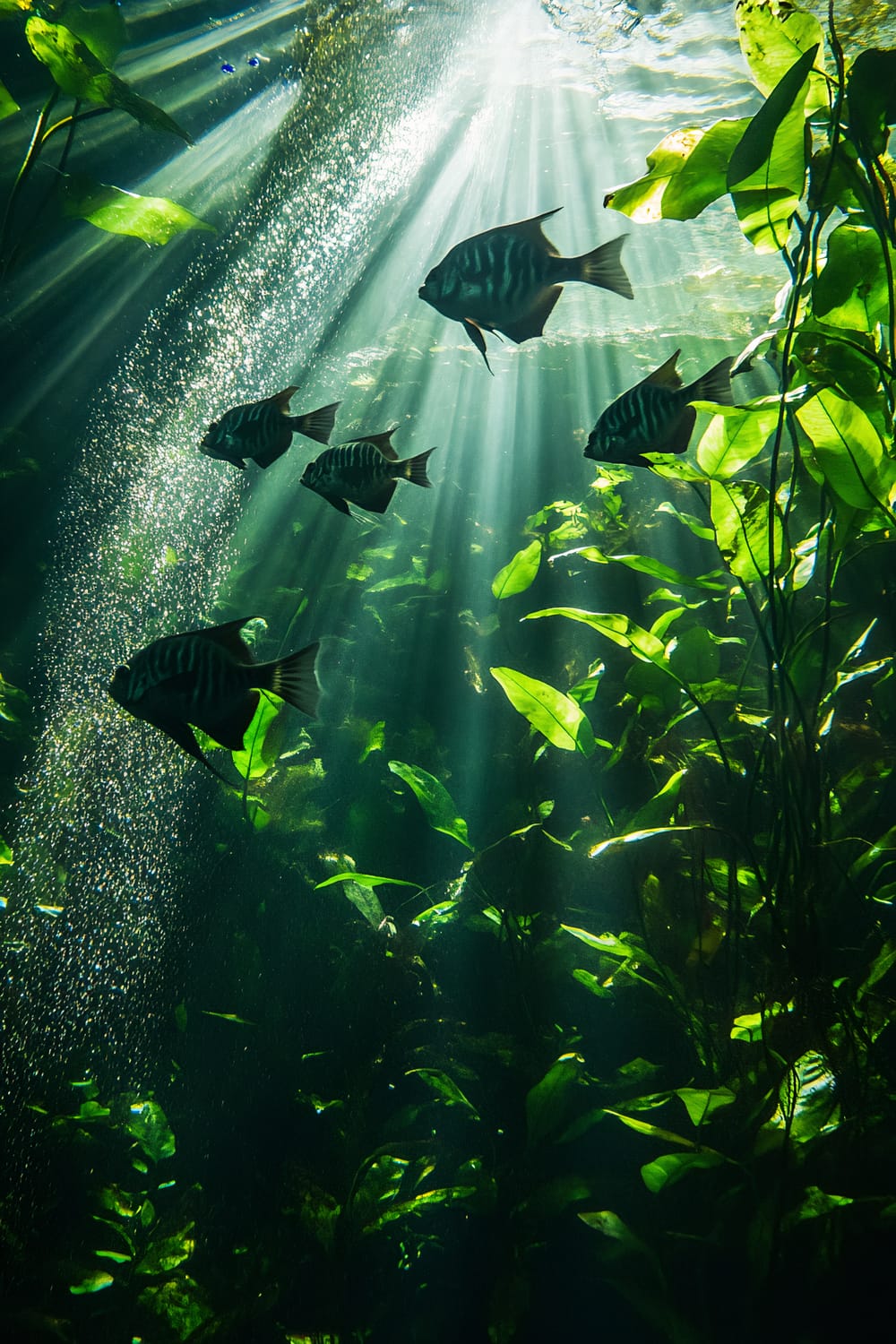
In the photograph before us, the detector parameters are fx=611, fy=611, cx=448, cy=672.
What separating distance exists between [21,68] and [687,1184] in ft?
31.3

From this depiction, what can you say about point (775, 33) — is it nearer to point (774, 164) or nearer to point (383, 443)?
point (774, 164)

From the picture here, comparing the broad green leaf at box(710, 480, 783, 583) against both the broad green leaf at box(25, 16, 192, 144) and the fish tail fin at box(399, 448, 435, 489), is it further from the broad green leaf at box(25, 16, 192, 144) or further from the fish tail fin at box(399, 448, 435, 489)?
the broad green leaf at box(25, 16, 192, 144)

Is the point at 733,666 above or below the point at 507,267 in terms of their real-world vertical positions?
below

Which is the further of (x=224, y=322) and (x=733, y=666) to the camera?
(x=224, y=322)

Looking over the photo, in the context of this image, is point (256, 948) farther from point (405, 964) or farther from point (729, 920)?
point (729, 920)

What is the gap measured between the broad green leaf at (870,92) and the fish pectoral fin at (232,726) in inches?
90.0

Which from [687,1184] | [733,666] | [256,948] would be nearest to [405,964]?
[256,948]

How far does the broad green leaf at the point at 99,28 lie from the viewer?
2197 millimetres

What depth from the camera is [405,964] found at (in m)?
3.19

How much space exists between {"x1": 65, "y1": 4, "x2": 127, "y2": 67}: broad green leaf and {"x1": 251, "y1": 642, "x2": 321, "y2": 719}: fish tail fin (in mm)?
2368

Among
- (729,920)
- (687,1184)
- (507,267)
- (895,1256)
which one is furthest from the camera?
(729,920)

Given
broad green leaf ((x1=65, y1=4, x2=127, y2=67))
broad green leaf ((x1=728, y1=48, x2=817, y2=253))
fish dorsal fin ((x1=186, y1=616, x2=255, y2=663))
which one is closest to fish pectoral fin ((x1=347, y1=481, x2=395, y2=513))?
fish dorsal fin ((x1=186, y1=616, x2=255, y2=663))

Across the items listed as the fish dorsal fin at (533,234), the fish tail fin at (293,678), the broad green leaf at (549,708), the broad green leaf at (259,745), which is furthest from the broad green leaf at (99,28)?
the broad green leaf at (549,708)

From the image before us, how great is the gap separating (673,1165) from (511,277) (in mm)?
2799
